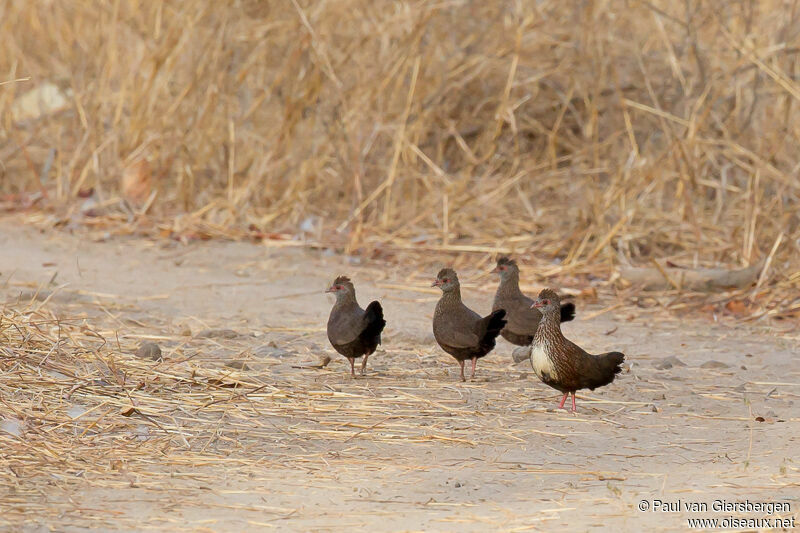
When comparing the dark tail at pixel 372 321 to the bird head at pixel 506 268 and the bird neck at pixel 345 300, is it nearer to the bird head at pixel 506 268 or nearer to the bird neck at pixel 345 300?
the bird neck at pixel 345 300

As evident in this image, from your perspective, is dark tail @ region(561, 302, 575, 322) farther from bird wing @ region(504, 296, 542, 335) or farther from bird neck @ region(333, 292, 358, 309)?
bird neck @ region(333, 292, 358, 309)

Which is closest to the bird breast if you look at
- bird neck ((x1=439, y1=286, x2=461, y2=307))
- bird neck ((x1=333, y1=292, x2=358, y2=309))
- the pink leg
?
the pink leg

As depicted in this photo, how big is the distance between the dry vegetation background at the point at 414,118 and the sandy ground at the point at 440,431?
1.44 metres

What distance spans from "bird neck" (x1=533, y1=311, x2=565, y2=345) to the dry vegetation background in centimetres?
326

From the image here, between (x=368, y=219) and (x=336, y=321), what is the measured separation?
3.75 metres

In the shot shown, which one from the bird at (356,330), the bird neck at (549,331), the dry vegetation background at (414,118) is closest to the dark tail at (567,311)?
the bird neck at (549,331)

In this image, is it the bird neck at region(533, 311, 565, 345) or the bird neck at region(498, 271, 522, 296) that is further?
the bird neck at region(498, 271, 522, 296)

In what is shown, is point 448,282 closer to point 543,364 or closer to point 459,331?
point 459,331

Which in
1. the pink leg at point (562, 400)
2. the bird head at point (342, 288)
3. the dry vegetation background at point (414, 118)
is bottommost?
the pink leg at point (562, 400)

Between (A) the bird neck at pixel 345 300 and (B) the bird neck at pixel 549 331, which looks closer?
(B) the bird neck at pixel 549 331

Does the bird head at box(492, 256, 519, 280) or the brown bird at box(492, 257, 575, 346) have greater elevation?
the bird head at box(492, 256, 519, 280)

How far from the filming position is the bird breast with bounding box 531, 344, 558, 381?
5.09 m

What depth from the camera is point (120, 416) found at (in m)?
4.62

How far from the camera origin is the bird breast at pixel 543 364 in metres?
5.09
